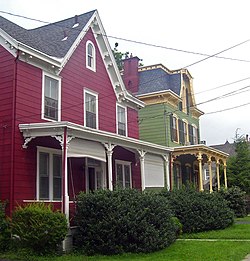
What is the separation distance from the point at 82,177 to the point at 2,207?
16.2 feet

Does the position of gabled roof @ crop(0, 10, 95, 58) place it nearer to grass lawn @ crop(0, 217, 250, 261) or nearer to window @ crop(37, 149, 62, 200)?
window @ crop(37, 149, 62, 200)

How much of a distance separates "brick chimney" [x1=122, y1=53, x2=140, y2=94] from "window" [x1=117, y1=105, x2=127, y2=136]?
8.22 meters

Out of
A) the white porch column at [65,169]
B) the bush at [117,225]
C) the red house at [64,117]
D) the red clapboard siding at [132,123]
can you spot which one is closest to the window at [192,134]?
the red clapboard siding at [132,123]

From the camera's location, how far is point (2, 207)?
1325 cm

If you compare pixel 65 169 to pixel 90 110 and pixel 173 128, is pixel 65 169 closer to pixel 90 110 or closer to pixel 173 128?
pixel 90 110

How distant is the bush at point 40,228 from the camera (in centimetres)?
1185

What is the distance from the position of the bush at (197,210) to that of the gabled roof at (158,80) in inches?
457

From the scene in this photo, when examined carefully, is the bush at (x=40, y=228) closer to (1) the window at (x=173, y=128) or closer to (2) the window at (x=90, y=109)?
(2) the window at (x=90, y=109)

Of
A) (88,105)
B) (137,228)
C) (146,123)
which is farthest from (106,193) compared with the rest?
(146,123)

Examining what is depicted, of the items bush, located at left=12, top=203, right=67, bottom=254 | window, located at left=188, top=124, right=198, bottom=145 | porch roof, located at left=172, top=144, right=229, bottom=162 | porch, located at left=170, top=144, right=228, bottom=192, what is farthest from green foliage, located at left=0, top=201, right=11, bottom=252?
window, located at left=188, top=124, right=198, bottom=145

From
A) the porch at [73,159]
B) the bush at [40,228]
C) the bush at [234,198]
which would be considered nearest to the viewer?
the bush at [40,228]

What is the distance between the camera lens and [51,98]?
16.5m

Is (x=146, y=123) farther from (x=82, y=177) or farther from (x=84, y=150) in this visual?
(x=84, y=150)

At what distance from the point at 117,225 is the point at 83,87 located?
310 inches
